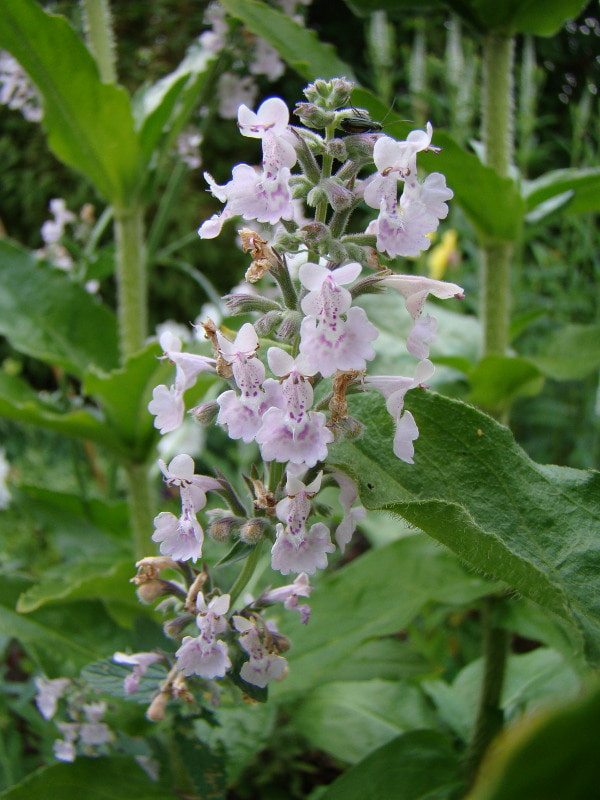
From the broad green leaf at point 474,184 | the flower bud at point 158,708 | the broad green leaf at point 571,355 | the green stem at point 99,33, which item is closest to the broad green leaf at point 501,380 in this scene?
the broad green leaf at point 571,355

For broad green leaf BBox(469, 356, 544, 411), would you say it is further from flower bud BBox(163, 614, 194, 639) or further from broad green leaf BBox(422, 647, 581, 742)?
flower bud BBox(163, 614, 194, 639)

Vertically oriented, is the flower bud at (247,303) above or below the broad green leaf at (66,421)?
above

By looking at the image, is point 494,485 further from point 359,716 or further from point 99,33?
point 99,33

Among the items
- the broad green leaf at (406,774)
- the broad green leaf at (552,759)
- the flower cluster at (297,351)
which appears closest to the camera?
the broad green leaf at (552,759)

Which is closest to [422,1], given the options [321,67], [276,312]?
[321,67]

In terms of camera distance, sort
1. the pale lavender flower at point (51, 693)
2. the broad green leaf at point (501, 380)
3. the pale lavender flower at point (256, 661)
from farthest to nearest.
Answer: the broad green leaf at point (501, 380) → the pale lavender flower at point (51, 693) → the pale lavender flower at point (256, 661)

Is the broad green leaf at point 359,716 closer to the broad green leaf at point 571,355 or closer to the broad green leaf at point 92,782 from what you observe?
the broad green leaf at point 92,782

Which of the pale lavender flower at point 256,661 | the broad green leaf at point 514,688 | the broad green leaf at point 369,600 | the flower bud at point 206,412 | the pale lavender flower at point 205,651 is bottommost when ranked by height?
the broad green leaf at point 514,688
